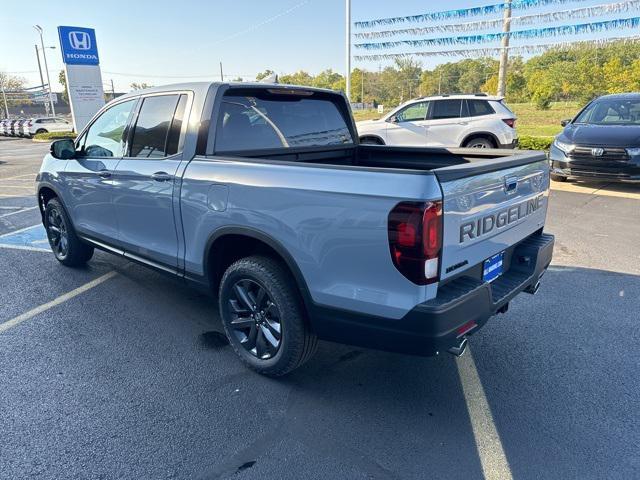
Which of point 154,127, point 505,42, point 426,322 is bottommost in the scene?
point 426,322

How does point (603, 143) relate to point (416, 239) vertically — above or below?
below

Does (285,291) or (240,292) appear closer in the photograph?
(285,291)

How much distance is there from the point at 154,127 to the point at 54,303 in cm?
197

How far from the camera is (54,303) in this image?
4164 millimetres

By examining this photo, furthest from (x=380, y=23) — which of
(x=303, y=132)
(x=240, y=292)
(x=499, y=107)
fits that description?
(x=240, y=292)

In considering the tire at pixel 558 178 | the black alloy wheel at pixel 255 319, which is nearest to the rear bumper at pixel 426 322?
the black alloy wheel at pixel 255 319

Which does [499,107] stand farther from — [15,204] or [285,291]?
[15,204]

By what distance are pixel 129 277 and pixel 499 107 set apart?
9494mm

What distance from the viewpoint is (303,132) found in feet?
12.3

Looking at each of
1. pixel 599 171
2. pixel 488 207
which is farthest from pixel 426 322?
pixel 599 171

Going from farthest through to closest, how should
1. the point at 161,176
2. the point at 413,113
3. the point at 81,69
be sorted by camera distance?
the point at 81,69, the point at 413,113, the point at 161,176

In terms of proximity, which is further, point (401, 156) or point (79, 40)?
point (79, 40)

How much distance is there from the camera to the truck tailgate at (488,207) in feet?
7.23

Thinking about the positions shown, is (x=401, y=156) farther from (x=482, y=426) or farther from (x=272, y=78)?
(x=482, y=426)
